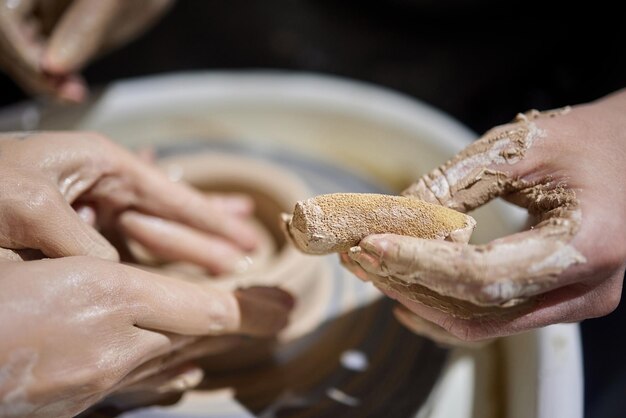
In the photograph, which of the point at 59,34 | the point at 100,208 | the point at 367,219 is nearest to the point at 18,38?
the point at 59,34

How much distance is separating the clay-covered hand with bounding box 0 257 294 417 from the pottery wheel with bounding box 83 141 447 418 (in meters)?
0.16

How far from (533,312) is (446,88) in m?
1.35

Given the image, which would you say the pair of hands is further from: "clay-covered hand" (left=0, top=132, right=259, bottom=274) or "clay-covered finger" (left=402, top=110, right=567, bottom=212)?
"clay-covered finger" (left=402, top=110, right=567, bottom=212)

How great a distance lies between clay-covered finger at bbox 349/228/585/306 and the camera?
60 centimetres

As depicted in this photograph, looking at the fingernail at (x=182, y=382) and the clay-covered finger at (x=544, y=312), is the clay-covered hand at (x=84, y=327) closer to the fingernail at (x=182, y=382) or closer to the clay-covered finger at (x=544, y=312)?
the fingernail at (x=182, y=382)

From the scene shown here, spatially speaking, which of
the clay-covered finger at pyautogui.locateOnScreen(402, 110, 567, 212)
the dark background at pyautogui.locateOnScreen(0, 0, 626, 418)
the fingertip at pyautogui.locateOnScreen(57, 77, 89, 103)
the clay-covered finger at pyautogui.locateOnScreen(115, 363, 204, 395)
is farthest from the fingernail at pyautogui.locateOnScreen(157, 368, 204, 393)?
the dark background at pyautogui.locateOnScreen(0, 0, 626, 418)

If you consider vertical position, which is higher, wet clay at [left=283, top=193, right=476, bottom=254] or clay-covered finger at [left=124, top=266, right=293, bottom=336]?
wet clay at [left=283, top=193, right=476, bottom=254]

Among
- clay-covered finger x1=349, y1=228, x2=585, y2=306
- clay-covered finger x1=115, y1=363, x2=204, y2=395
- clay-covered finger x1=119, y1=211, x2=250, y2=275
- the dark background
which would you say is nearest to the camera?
Result: clay-covered finger x1=349, y1=228, x2=585, y2=306

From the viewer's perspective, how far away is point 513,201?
0.77 meters

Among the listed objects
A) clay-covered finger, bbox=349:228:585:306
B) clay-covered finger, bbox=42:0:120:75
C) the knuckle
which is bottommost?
clay-covered finger, bbox=349:228:585:306

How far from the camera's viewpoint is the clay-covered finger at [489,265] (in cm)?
60

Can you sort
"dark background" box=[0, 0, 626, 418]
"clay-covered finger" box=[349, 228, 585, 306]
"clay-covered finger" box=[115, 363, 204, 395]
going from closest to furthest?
"clay-covered finger" box=[349, 228, 585, 306], "clay-covered finger" box=[115, 363, 204, 395], "dark background" box=[0, 0, 626, 418]

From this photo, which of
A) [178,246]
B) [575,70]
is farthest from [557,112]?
[575,70]

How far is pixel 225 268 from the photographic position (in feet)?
3.66
